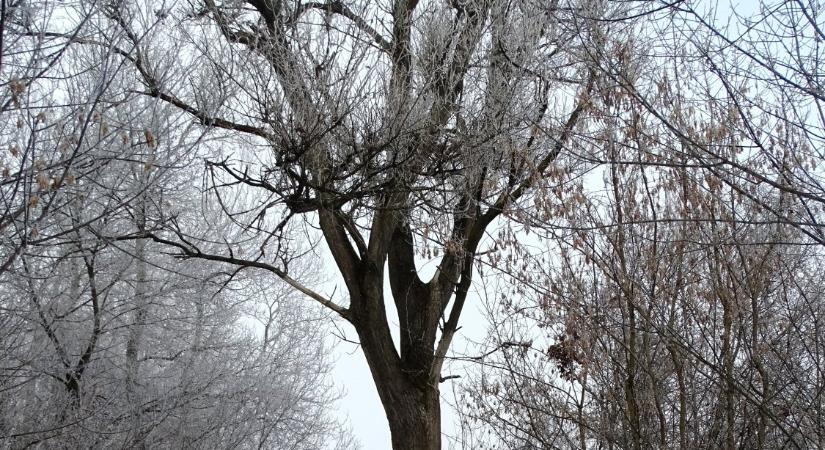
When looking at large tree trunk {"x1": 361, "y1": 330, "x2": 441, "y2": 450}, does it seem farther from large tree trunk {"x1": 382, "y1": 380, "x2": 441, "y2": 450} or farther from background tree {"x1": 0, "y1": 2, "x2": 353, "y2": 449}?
background tree {"x1": 0, "y1": 2, "x2": 353, "y2": 449}

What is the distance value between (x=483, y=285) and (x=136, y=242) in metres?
5.79

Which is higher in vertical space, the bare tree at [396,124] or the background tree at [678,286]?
the bare tree at [396,124]

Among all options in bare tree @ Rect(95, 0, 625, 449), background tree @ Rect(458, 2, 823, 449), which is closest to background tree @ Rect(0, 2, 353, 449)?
bare tree @ Rect(95, 0, 625, 449)

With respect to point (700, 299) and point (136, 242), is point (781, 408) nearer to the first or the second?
point (700, 299)

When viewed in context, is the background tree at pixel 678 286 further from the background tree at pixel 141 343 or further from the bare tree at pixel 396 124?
the background tree at pixel 141 343

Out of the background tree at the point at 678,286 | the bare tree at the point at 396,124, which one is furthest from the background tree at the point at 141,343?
the background tree at the point at 678,286

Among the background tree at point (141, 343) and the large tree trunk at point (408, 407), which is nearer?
the large tree trunk at point (408, 407)

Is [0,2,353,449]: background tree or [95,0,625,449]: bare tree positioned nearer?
[95,0,625,449]: bare tree

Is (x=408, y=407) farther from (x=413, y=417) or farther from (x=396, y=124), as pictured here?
(x=396, y=124)

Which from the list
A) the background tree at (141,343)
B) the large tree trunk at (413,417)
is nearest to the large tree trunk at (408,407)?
the large tree trunk at (413,417)

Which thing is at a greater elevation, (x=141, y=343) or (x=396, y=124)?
(x=141, y=343)

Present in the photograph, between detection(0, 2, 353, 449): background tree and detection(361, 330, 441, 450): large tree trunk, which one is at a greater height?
detection(0, 2, 353, 449): background tree

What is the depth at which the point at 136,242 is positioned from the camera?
32.4 ft

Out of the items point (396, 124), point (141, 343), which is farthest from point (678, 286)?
point (141, 343)
